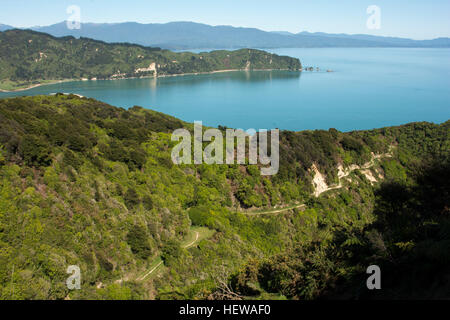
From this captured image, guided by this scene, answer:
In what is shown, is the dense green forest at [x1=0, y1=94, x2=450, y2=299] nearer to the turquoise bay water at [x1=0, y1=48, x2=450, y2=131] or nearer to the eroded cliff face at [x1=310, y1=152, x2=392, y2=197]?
the eroded cliff face at [x1=310, y1=152, x2=392, y2=197]

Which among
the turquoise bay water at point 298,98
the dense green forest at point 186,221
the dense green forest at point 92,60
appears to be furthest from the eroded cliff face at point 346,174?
the dense green forest at point 92,60

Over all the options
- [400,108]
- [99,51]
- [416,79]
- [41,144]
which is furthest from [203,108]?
[99,51]

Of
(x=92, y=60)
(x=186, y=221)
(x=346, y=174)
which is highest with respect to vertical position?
(x=92, y=60)

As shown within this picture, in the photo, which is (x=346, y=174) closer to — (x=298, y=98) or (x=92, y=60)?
(x=298, y=98)

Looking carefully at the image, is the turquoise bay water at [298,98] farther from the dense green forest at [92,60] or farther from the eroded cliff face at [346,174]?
the eroded cliff face at [346,174]

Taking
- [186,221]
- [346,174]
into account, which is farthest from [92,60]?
[186,221]
